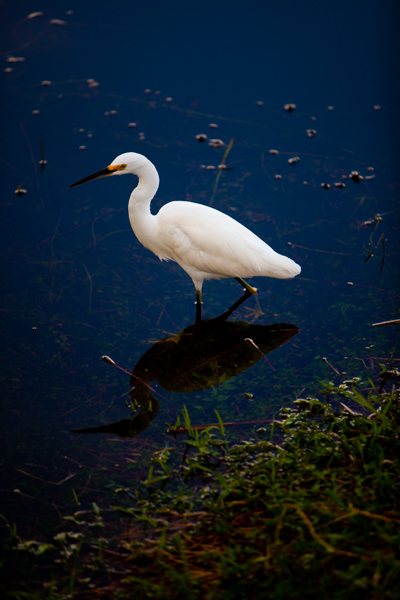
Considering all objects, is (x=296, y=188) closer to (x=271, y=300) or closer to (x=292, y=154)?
(x=292, y=154)

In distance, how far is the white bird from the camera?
12.6 ft

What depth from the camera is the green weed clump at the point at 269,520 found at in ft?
6.90

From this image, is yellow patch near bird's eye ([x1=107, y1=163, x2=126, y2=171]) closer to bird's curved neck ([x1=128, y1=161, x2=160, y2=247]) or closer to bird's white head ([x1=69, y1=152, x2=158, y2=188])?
bird's white head ([x1=69, y1=152, x2=158, y2=188])

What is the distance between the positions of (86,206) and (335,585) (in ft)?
12.6

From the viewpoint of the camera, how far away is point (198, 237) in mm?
3846

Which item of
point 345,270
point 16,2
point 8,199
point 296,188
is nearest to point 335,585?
point 345,270

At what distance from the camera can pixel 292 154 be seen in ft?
17.9

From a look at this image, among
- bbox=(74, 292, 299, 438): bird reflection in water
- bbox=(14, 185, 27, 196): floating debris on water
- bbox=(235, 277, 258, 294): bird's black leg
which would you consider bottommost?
bbox=(74, 292, 299, 438): bird reflection in water

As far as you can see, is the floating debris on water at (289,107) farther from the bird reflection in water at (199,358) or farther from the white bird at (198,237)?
the bird reflection in water at (199,358)

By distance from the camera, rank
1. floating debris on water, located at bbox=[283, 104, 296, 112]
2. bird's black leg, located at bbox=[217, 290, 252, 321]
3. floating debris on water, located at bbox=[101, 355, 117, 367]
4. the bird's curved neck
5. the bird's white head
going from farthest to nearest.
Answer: floating debris on water, located at bbox=[283, 104, 296, 112]
bird's black leg, located at bbox=[217, 290, 252, 321]
the bird's curved neck
the bird's white head
floating debris on water, located at bbox=[101, 355, 117, 367]

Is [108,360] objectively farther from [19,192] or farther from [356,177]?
[356,177]

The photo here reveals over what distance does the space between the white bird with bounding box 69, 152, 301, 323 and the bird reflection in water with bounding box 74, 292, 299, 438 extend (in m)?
0.22

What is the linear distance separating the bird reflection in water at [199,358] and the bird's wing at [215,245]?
1.36 feet

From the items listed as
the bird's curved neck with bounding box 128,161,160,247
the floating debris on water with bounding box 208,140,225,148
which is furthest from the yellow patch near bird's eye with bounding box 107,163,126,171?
the floating debris on water with bounding box 208,140,225,148
